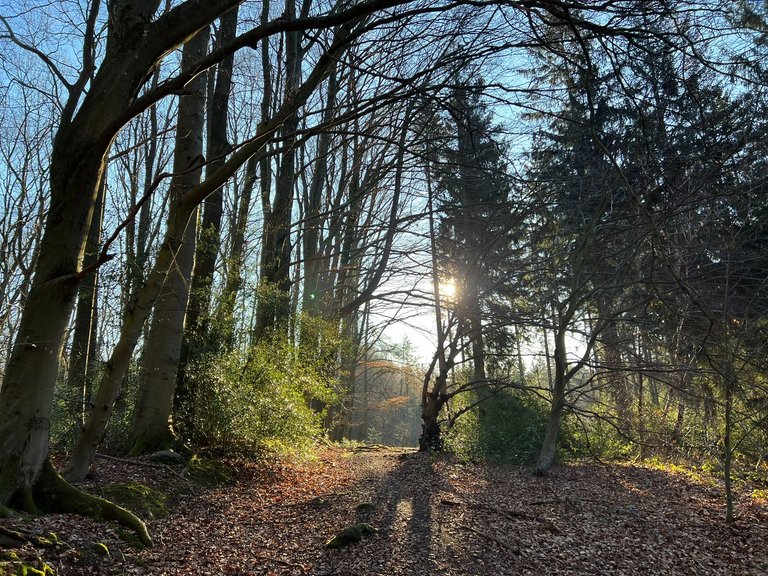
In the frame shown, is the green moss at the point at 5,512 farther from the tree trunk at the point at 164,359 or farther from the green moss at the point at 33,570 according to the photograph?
the tree trunk at the point at 164,359

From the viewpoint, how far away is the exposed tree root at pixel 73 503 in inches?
145

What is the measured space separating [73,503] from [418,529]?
3.17 meters

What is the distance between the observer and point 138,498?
4.88 meters

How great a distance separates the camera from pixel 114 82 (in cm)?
346

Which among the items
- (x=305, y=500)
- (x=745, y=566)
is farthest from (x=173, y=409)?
(x=745, y=566)

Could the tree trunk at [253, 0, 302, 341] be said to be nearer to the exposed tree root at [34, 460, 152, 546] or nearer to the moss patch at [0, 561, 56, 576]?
the exposed tree root at [34, 460, 152, 546]

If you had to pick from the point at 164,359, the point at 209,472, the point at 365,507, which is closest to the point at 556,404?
the point at 365,507

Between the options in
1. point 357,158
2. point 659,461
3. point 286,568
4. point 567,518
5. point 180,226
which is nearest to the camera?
point 286,568

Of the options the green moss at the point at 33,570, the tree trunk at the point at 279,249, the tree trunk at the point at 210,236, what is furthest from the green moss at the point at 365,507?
the tree trunk at the point at 279,249

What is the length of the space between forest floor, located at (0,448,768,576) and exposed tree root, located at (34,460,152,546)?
0.13 metres

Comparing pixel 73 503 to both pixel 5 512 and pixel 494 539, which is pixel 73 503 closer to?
pixel 5 512

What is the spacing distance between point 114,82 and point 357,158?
9377 mm

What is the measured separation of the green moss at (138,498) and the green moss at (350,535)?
1.72 metres

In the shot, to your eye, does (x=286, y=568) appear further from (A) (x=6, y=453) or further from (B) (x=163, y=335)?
(B) (x=163, y=335)
